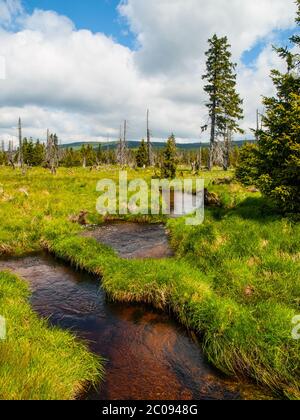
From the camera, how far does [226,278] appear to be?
37.5ft

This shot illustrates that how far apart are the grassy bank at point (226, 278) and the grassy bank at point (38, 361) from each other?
3.03 metres

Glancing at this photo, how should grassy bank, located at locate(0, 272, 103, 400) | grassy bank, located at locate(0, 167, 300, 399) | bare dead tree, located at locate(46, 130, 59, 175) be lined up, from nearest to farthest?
grassy bank, located at locate(0, 272, 103, 400) < grassy bank, located at locate(0, 167, 300, 399) < bare dead tree, located at locate(46, 130, 59, 175)

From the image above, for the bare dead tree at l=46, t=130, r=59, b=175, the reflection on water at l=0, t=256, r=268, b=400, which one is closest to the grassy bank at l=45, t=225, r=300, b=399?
the reflection on water at l=0, t=256, r=268, b=400

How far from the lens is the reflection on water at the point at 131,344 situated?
724cm

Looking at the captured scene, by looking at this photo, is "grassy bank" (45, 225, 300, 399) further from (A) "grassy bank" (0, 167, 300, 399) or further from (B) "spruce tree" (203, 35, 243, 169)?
(B) "spruce tree" (203, 35, 243, 169)

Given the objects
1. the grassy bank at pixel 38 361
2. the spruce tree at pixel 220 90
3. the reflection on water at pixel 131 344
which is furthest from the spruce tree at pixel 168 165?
the grassy bank at pixel 38 361

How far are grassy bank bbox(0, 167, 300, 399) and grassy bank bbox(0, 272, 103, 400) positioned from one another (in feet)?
9.95

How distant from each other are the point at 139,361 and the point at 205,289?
341 cm

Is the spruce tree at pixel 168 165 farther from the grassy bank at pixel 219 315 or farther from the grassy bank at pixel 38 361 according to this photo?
the grassy bank at pixel 38 361

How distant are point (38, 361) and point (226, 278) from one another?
265 inches

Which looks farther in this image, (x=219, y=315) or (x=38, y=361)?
(x=219, y=315)

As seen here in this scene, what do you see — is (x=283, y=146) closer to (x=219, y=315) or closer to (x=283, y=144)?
(x=283, y=144)

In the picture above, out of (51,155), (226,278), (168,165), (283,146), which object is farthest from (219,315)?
(51,155)

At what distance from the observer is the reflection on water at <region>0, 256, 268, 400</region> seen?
724cm
